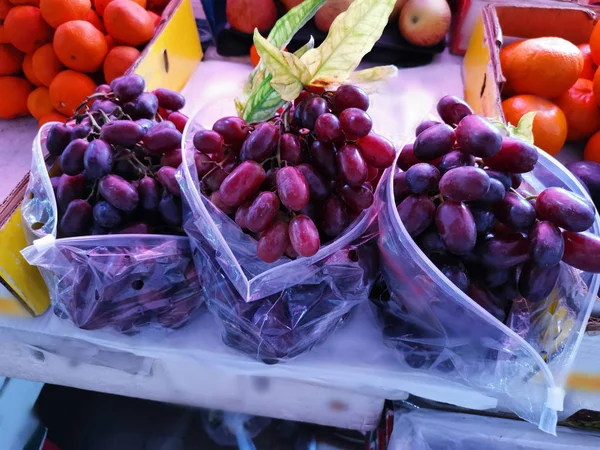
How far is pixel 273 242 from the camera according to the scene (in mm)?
538

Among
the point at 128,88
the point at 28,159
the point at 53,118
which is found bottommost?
the point at 28,159

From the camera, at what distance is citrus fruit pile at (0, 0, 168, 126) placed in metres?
1.02

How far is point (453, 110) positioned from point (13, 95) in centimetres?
109

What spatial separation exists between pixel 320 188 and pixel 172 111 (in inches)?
15.0

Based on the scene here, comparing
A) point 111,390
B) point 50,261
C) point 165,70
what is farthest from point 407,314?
point 165,70

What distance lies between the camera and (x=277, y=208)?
0.54m

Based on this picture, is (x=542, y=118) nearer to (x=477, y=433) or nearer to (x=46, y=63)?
(x=477, y=433)

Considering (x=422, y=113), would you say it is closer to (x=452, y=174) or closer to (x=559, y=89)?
(x=452, y=174)

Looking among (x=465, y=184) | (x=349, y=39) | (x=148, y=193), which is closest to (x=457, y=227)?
(x=465, y=184)

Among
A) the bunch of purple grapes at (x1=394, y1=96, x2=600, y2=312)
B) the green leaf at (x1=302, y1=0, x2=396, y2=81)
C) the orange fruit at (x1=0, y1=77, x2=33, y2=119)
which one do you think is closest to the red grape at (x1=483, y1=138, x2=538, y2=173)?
the bunch of purple grapes at (x1=394, y1=96, x2=600, y2=312)

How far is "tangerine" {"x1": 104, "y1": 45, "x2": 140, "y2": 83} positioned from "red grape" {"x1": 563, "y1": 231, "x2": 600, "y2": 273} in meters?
0.91

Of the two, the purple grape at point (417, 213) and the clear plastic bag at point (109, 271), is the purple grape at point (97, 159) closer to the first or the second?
the clear plastic bag at point (109, 271)

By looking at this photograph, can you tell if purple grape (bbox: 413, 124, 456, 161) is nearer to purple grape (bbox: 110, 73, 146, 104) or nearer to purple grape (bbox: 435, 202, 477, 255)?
purple grape (bbox: 435, 202, 477, 255)

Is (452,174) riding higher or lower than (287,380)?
higher
